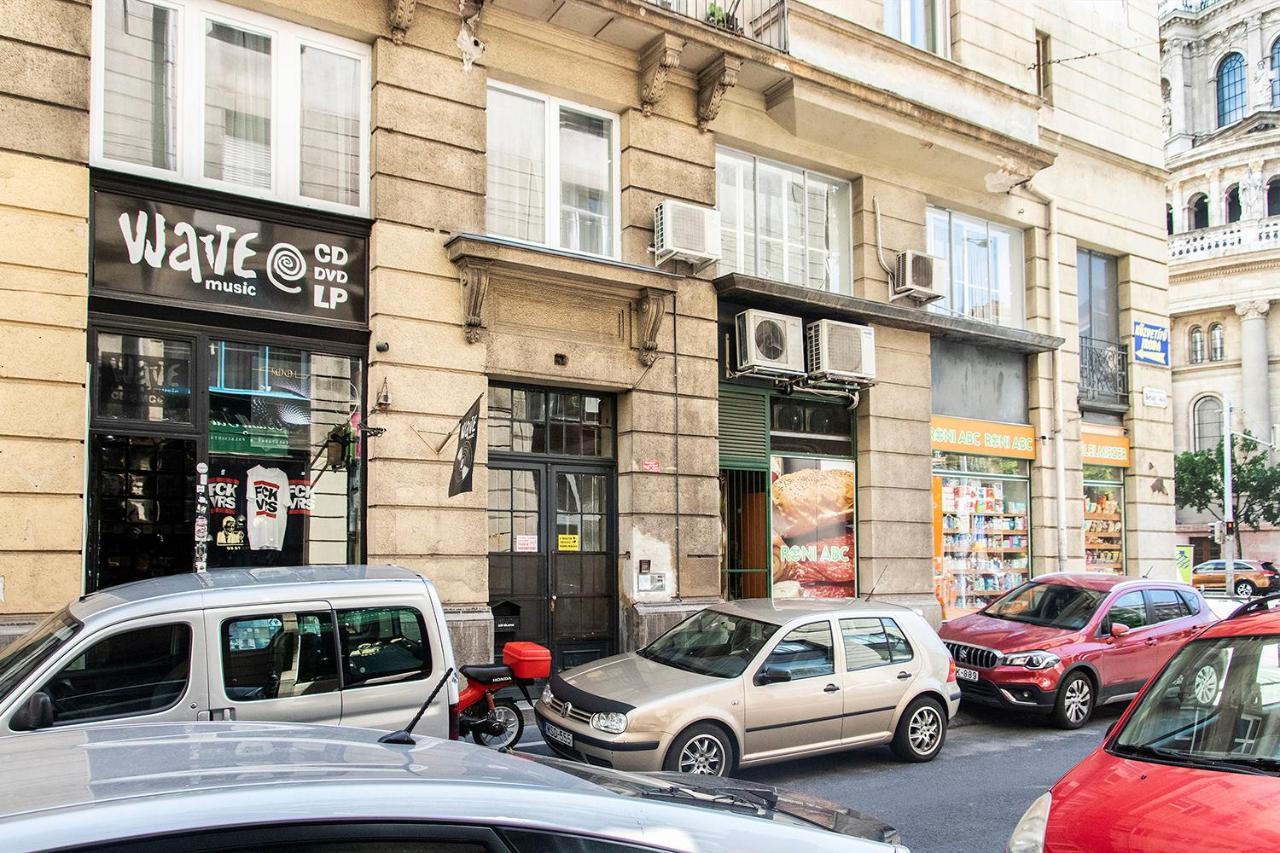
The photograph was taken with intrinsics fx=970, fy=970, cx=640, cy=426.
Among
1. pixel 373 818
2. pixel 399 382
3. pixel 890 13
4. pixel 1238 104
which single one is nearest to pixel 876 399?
pixel 890 13

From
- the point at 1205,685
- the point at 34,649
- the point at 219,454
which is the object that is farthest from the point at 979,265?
the point at 34,649

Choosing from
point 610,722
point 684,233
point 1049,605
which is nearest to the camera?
point 610,722

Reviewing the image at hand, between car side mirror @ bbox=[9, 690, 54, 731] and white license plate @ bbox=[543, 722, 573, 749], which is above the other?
car side mirror @ bbox=[9, 690, 54, 731]

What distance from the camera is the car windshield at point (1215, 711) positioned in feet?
13.9

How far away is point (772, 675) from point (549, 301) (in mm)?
6033

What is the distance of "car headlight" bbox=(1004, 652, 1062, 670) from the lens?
36.2 feet

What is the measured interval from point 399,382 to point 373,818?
31.4ft

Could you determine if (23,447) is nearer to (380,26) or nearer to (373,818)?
(380,26)

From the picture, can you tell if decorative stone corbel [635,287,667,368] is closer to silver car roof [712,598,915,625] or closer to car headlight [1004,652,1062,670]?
silver car roof [712,598,915,625]

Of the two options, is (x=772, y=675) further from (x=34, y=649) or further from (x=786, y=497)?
(x=786, y=497)

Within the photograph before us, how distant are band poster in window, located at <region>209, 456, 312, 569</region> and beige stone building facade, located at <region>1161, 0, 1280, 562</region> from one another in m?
51.8

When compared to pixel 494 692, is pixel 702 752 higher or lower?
lower

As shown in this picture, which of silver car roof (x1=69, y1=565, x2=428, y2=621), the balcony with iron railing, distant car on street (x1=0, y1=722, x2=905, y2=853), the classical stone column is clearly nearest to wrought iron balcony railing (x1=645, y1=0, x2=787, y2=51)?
silver car roof (x1=69, y1=565, x2=428, y2=621)

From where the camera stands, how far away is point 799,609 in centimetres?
932
